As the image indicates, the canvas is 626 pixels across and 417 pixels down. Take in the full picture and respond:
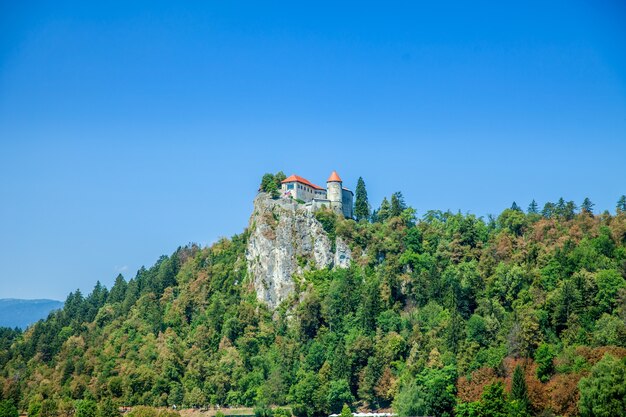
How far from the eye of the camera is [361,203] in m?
124

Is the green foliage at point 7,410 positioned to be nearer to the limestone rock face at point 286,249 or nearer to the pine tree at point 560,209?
the limestone rock face at point 286,249

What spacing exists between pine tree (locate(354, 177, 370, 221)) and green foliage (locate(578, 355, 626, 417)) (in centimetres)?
5939

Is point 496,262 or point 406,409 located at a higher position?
point 496,262

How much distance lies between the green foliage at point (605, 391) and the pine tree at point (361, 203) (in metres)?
59.4

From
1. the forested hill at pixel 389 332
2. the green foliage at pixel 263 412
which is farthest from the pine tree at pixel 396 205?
the green foliage at pixel 263 412

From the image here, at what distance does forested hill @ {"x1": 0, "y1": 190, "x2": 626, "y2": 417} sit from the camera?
257 feet

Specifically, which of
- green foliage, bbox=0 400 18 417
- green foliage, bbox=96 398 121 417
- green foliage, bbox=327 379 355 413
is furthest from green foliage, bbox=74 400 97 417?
green foliage, bbox=327 379 355 413

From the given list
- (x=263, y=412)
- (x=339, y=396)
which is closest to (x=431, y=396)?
(x=339, y=396)

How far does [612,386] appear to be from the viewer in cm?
6494

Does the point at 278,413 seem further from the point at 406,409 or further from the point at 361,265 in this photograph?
the point at 361,265

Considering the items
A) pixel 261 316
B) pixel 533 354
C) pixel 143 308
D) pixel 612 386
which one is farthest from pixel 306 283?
pixel 612 386

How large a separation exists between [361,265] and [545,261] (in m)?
27.0

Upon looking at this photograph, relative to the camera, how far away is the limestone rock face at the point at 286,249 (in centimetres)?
11512

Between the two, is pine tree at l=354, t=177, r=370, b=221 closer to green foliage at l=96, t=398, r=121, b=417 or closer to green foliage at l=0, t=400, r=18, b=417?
green foliage at l=96, t=398, r=121, b=417
